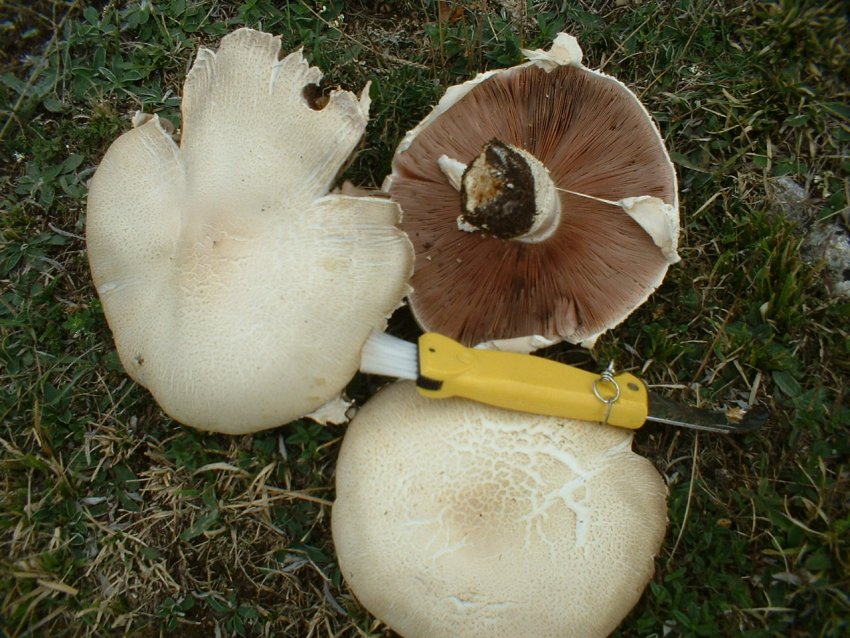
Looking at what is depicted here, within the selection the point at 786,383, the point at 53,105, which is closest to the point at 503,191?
the point at 786,383

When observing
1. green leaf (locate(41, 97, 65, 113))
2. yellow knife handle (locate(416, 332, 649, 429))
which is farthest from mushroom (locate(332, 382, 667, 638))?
green leaf (locate(41, 97, 65, 113))

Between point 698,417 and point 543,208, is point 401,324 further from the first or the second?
point 698,417

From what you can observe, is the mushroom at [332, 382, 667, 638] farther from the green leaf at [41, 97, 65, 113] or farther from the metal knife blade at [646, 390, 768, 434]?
the green leaf at [41, 97, 65, 113]

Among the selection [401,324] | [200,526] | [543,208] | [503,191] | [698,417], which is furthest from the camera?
[401,324]

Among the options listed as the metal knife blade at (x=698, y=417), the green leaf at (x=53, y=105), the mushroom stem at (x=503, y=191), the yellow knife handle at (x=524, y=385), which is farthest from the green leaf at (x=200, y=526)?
the green leaf at (x=53, y=105)

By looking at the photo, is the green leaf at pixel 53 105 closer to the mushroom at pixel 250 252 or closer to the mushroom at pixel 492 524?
the mushroom at pixel 250 252
